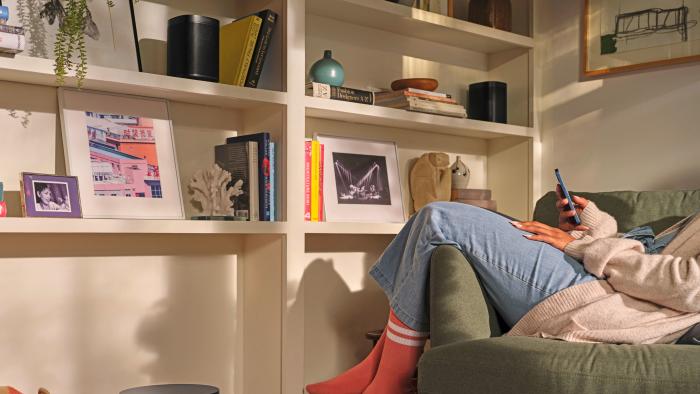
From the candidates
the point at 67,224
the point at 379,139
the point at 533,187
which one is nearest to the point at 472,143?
the point at 533,187

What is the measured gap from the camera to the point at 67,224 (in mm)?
2164

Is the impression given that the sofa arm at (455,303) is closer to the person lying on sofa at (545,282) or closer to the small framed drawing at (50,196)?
the person lying on sofa at (545,282)

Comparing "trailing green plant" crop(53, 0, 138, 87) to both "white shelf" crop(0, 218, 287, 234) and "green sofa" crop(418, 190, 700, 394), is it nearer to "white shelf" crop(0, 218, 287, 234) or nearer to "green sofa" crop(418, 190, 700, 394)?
"white shelf" crop(0, 218, 287, 234)

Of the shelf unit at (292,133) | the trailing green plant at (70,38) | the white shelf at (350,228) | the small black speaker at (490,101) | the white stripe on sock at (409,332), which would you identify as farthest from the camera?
the small black speaker at (490,101)

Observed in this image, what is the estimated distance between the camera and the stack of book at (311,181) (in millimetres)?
2746

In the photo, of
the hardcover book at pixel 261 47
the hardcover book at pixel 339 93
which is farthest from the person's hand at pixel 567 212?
the hardcover book at pixel 261 47

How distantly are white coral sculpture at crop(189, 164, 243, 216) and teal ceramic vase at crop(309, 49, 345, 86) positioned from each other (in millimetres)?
508

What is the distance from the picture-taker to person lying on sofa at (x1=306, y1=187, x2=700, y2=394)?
182cm

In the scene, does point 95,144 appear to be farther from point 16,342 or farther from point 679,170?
point 679,170

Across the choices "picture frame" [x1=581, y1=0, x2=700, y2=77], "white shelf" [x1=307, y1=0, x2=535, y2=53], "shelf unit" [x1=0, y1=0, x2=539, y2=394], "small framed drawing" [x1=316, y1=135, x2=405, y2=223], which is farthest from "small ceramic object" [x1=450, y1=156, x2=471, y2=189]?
"picture frame" [x1=581, y1=0, x2=700, y2=77]

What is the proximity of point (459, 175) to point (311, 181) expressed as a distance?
0.79 meters

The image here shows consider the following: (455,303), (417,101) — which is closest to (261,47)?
(417,101)

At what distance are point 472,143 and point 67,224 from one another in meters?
1.94

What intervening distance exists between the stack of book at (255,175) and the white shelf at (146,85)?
0.44ft
